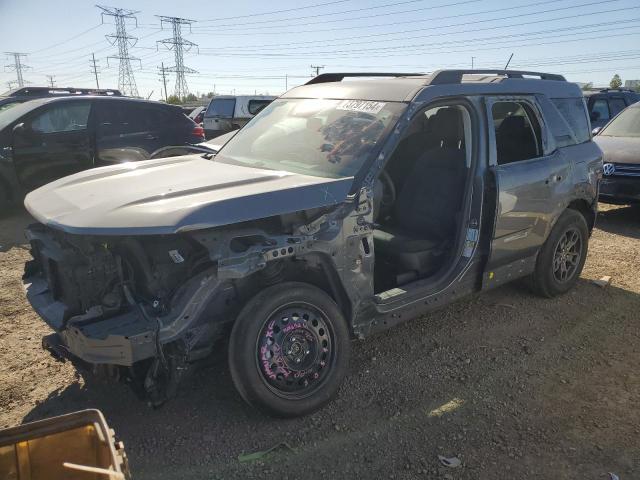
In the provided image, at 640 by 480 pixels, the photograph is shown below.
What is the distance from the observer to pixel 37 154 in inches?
288

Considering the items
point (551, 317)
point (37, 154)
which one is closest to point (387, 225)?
point (551, 317)

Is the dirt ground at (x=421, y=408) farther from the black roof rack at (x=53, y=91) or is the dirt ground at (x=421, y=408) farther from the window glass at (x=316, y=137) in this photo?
the black roof rack at (x=53, y=91)

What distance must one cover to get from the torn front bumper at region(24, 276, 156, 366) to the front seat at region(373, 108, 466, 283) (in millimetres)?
1872

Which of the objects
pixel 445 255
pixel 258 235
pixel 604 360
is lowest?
pixel 604 360

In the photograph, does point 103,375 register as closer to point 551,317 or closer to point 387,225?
point 387,225

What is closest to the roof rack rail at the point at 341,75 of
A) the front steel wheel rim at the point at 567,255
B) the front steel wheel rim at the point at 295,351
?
the front steel wheel rim at the point at 567,255

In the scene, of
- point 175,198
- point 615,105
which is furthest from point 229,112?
point 175,198

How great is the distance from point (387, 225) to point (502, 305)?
1.35 m

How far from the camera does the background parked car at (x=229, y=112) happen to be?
51.0 feet

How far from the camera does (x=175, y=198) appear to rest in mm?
2768

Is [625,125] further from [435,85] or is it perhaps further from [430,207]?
[435,85]

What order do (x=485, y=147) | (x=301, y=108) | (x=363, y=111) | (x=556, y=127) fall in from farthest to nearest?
(x=556, y=127) → (x=301, y=108) → (x=485, y=147) → (x=363, y=111)

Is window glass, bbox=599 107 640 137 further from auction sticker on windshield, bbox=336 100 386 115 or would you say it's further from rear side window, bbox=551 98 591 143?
auction sticker on windshield, bbox=336 100 386 115

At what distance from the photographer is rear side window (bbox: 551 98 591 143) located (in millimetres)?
4598
